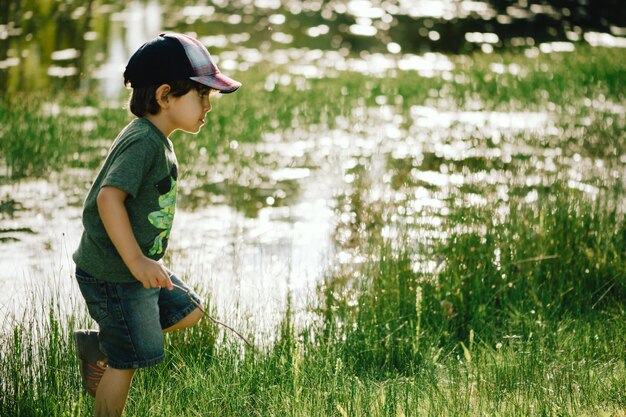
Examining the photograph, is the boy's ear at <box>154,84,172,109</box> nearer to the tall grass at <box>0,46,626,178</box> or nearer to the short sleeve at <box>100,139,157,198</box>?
the short sleeve at <box>100,139,157,198</box>

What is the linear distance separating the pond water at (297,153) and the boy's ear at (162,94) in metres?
1.08

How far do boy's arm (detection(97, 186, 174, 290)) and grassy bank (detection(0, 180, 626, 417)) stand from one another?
62 centimetres

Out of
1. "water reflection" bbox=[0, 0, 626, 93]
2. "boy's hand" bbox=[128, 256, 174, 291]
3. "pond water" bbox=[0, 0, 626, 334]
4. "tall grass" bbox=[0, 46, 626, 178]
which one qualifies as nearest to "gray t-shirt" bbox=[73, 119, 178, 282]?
"boy's hand" bbox=[128, 256, 174, 291]

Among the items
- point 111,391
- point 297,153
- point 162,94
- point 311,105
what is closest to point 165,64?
point 162,94

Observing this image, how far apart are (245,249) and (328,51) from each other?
1066cm

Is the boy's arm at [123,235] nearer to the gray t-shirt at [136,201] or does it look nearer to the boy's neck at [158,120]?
the gray t-shirt at [136,201]

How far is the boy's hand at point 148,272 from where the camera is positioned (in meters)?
2.96

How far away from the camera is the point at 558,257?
5.34 meters

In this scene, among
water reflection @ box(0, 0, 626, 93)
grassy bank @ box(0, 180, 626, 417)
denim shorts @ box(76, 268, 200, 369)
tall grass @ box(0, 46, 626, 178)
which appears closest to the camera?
denim shorts @ box(76, 268, 200, 369)

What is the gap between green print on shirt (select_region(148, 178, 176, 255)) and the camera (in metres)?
3.13

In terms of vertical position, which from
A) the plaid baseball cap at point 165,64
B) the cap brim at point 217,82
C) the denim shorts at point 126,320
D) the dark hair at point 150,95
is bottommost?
the denim shorts at point 126,320

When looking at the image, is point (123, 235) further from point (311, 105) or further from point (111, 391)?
point (311, 105)

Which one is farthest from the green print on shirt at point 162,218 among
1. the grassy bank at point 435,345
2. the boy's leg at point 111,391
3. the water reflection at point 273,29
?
the water reflection at point 273,29

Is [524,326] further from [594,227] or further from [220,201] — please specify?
[220,201]
